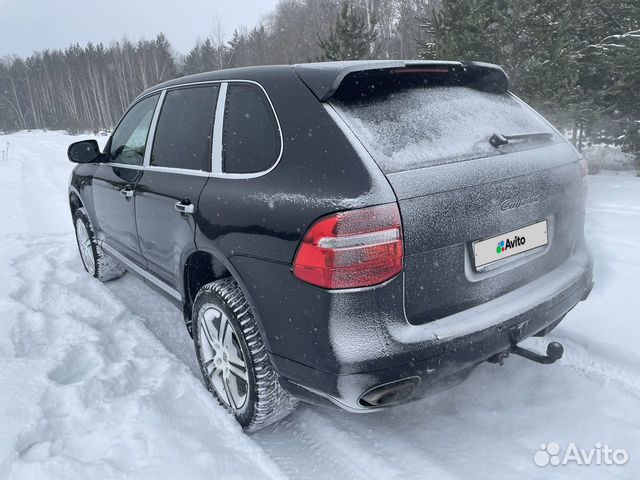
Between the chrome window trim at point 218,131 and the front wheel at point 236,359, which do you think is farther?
the chrome window trim at point 218,131

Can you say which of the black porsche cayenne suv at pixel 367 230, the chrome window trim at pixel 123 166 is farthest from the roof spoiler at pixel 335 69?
the chrome window trim at pixel 123 166

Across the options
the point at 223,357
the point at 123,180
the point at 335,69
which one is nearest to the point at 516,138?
the point at 335,69

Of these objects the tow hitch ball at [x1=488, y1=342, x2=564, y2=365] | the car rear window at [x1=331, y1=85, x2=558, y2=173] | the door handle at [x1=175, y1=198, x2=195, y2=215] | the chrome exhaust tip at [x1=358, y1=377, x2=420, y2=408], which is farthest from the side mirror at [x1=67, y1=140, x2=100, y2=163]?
the tow hitch ball at [x1=488, y1=342, x2=564, y2=365]

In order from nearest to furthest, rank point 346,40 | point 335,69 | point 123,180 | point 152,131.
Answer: point 335,69 < point 152,131 < point 123,180 < point 346,40

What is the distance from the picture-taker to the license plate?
1950 mm

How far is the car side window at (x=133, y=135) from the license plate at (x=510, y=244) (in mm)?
2335

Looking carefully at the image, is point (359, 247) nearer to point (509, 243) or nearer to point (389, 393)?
point (389, 393)

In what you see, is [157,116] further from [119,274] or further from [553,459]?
[553,459]

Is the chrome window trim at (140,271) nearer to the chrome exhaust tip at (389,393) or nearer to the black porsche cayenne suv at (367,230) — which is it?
the black porsche cayenne suv at (367,230)

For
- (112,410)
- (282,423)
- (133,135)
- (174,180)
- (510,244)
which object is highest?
(133,135)

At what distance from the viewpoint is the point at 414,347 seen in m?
1.78

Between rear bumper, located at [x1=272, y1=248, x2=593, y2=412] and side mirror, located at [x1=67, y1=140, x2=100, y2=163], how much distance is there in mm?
2725

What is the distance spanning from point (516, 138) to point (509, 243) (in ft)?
1.72

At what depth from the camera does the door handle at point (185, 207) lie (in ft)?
8.10
